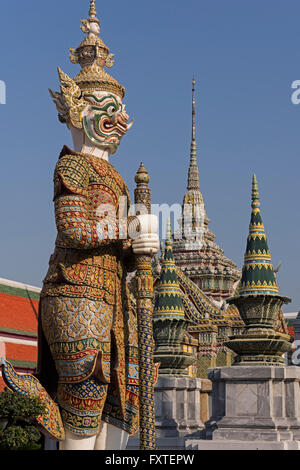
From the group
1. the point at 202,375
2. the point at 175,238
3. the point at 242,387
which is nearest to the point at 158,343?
the point at 242,387

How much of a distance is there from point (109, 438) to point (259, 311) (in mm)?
4343

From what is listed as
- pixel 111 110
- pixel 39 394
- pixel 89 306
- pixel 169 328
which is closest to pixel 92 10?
pixel 111 110

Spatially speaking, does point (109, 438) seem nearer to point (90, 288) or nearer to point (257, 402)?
Result: point (90, 288)

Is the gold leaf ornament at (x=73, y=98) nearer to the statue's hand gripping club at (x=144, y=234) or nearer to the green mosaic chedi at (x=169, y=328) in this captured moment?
the statue's hand gripping club at (x=144, y=234)

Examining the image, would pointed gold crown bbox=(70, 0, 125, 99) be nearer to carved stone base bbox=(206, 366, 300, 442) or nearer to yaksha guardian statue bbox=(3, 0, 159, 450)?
yaksha guardian statue bbox=(3, 0, 159, 450)

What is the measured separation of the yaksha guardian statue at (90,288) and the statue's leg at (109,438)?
1 cm

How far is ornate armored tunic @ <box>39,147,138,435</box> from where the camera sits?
26.2 feet

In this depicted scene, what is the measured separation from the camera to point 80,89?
29.0ft

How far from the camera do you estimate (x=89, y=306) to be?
805 cm

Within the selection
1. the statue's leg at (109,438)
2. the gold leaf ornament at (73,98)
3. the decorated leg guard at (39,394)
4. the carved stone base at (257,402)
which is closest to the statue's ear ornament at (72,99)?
the gold leaf ornament at (73,98)

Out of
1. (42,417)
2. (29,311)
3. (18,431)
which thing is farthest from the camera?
(29,311)

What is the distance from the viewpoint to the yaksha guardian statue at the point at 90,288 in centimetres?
800
